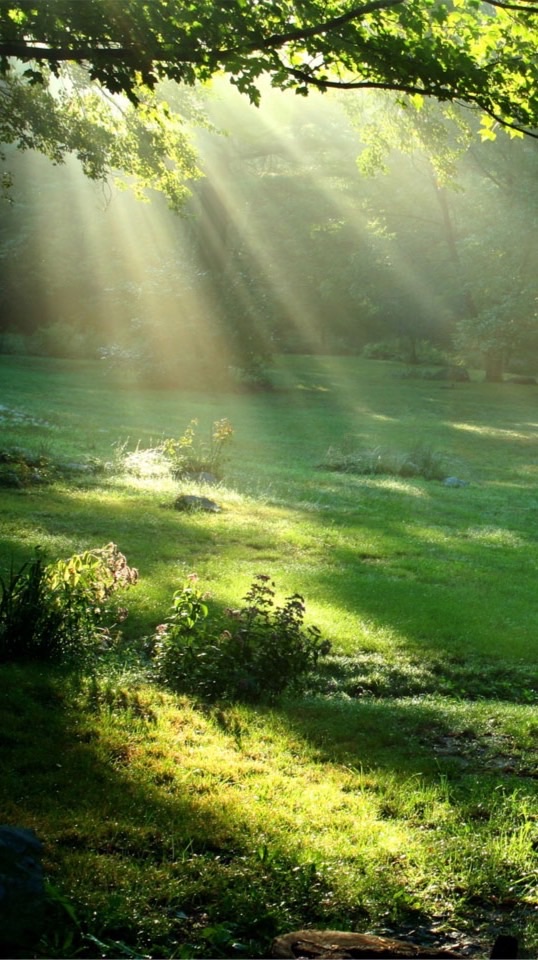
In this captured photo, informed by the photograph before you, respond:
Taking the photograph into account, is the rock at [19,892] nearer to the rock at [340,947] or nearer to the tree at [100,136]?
the rock at [340,947]

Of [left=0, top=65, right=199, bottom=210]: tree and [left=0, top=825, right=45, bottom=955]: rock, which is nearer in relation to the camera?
[left=0, top=825, right=45, bottom=955]: rock

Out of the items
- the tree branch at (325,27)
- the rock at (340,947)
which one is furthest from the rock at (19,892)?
the tree branch at (325,27)

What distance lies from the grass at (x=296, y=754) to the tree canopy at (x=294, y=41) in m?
4.44

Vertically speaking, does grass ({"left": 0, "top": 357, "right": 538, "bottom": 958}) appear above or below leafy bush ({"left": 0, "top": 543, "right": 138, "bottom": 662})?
below

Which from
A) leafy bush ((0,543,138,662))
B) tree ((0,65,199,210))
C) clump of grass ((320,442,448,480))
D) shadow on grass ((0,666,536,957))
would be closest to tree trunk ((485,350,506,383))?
clump of grass ((320,442,448,480))

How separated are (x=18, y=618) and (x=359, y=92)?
18.3 meters

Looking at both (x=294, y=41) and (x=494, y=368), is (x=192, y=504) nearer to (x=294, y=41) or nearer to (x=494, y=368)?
(x=294, y=41)

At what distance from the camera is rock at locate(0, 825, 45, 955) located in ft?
10.1

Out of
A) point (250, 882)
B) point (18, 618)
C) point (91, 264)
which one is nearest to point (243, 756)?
point (250, 882)

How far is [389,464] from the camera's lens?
67.9 feet

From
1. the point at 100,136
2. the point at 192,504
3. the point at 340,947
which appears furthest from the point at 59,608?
the point at 100,136

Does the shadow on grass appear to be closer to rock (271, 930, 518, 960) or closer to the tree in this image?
rock (271, 930, 518, 960)

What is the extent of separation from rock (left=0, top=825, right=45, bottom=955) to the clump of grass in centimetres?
1704

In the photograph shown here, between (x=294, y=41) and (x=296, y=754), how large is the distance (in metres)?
5.09
